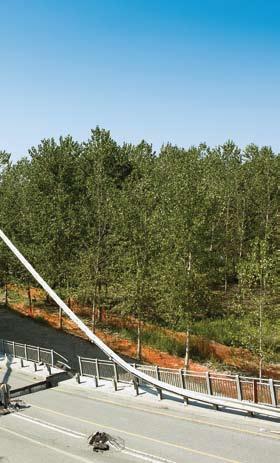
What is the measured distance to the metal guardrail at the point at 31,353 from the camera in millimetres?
24406

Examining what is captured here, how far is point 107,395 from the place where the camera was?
2014 cm

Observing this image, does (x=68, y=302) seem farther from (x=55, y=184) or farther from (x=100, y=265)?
(x=55, y=184)

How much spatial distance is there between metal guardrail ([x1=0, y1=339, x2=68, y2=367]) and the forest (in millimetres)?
8763

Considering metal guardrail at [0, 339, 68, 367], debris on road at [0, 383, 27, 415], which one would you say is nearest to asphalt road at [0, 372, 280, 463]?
debris on road at [0, 383, 27, 415]

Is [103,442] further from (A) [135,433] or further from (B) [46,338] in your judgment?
(B) [46,338]

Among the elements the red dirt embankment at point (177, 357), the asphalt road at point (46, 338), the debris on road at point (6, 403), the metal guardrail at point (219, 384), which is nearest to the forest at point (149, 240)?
the red dirt embankment at point (177, 357)

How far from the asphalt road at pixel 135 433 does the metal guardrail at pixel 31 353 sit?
14.5 feet

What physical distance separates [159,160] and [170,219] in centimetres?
3850

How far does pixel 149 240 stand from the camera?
33.4m

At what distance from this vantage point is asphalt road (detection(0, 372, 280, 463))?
45.0 feet

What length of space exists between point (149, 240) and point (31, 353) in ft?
39.6

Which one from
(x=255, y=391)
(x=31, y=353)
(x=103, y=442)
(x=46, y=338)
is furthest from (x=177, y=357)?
(x=103, y=442)

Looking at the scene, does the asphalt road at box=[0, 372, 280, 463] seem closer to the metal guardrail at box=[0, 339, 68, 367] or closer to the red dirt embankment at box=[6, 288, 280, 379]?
the metal guardrail at box=[0, 339, 68, 367]

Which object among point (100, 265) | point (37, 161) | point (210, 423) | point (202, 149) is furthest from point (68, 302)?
point (202, 149)
